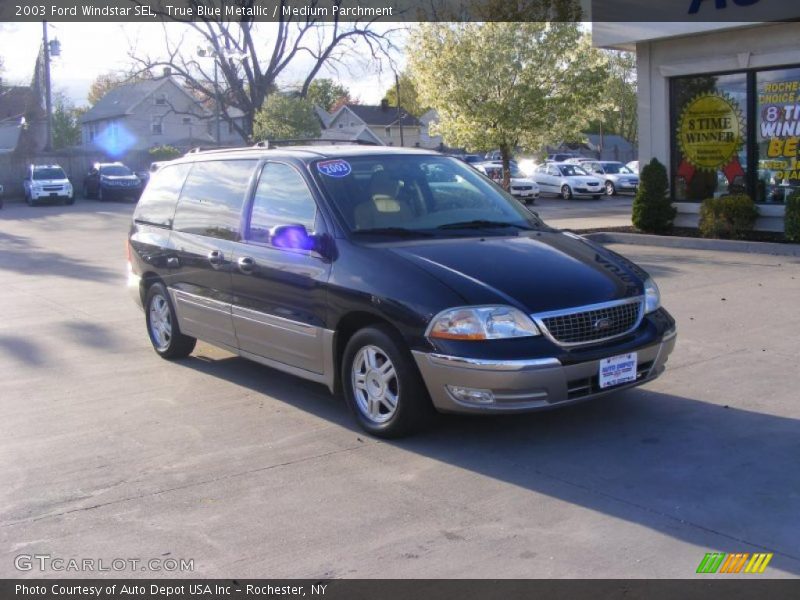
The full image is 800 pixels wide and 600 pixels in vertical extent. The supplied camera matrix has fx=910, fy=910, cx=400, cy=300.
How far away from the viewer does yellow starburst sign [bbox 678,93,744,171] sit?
1611 cm

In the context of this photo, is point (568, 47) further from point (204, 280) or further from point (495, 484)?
point (495, 484)

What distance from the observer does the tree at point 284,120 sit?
3519 centimetres

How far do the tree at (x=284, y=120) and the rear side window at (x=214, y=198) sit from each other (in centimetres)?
2720

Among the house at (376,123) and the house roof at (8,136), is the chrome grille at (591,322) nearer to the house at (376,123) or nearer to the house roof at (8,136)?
the house roof at (8,136)

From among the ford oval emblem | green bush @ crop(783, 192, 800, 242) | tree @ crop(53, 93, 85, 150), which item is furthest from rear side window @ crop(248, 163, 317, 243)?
tree @ crop(53, 93, 85, 150)

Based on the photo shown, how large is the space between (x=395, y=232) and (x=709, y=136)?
39.2ft

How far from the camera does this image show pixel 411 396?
5633mm

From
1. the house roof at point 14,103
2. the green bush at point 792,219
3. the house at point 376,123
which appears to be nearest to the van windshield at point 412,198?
the green bush at point 792,219

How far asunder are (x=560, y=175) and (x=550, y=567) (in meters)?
32.6

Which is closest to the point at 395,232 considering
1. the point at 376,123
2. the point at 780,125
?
the point at 780,125

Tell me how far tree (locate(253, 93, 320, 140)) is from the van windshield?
92.8 ft

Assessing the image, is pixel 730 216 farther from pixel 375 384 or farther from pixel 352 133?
pixel 352 133

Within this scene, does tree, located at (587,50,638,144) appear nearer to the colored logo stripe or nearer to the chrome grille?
the chrome grille

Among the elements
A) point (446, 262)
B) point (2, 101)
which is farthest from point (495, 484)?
point (2, 101)
